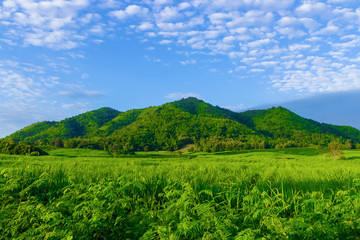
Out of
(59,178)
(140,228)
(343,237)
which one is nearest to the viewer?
(343,237)

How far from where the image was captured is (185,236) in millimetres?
2834

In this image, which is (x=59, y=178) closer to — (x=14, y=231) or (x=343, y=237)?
(x=14, y=231)

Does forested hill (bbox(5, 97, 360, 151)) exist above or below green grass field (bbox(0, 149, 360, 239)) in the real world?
above

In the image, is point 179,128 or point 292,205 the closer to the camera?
point 292,205

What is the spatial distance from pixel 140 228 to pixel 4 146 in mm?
54354

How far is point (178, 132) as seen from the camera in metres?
142

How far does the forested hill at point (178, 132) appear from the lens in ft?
381

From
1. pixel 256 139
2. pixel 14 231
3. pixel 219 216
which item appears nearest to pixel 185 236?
pixel 219 216

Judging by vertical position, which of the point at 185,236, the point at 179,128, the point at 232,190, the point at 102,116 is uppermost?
the point at 102,116

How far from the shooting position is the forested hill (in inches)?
4567

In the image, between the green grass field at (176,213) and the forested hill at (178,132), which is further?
the forested hill at (178,132)

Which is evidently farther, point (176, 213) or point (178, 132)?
point (178, 132)

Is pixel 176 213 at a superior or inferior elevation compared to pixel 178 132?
inferior

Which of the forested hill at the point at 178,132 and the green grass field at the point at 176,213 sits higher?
the forested hill at the point at 178,132
